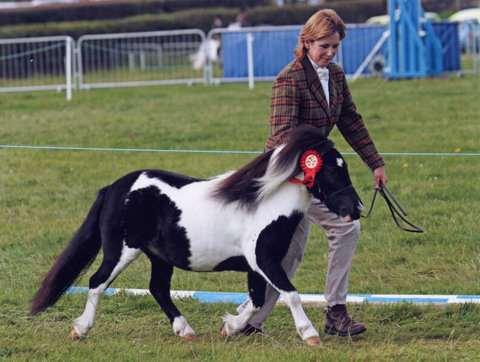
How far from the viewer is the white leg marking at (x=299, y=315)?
6320 mm

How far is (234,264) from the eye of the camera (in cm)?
655

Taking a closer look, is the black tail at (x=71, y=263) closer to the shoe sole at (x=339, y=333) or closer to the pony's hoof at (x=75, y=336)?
the pony's hoof at (x=75, y=336)

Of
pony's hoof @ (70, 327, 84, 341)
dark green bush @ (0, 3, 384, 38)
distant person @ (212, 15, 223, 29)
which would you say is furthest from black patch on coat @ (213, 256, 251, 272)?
distant person @ (212, 15, 223, 29)

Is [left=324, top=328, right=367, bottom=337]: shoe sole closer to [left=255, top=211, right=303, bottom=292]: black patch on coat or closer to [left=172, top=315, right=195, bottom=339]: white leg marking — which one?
[left=255, top=211, right=303, bottom=292]: black patch on coat

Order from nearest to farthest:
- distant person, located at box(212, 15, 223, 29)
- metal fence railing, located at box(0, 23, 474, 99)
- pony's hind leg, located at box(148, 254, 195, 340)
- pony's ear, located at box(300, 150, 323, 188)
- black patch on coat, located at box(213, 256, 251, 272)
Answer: pony's ear, located at box(300, 150, 323, 188), black patch on coat, located at box(213, 256, 251, 272), pony's hind leg, located at box(148, 254, 195, 340), metal fence railing, located at box(0, 23, 474, 99), distant person, located at box(212, 15, 223, 29)

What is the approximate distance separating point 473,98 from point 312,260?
31.8 feet

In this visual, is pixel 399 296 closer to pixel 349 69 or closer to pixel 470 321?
→ pixel 470 321

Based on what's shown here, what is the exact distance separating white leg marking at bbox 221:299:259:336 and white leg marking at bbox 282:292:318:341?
1.35ft

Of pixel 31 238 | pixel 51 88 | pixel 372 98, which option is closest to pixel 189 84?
pixel 51 88

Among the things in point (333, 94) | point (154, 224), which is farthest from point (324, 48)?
point (154, 224)

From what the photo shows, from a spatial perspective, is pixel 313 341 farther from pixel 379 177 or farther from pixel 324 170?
pixel 379 177

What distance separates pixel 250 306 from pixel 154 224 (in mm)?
716

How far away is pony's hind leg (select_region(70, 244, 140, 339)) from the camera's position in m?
6.72

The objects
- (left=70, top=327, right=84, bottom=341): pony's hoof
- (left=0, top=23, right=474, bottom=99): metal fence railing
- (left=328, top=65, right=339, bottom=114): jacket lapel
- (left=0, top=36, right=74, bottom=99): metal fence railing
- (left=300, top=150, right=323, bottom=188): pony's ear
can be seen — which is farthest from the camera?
(left=0, top=23, right=474, bottom=99): metal fence railing
